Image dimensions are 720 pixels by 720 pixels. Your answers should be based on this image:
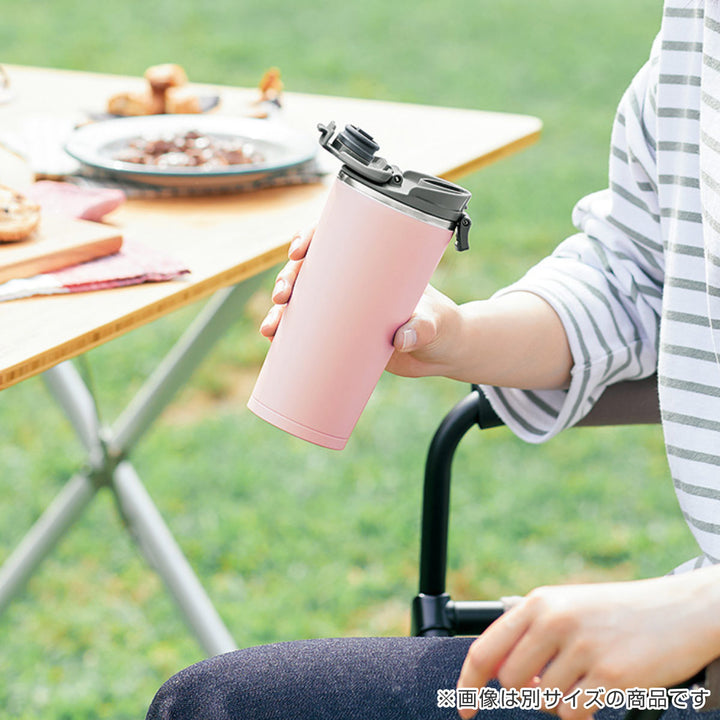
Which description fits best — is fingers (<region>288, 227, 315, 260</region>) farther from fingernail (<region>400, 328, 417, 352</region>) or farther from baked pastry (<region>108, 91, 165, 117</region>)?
baked pastry (<region>108, 91, 165, 117</region>)

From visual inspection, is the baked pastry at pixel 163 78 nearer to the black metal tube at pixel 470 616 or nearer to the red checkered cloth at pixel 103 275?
the red checkered cloth at pixel 103 275

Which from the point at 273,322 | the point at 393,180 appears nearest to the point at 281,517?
the point at 273,322

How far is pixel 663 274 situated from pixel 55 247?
0.55m

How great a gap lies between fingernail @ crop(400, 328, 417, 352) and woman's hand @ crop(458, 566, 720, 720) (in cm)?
22

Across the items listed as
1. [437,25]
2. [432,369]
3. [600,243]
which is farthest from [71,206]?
[437,25]

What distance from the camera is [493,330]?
0.95m

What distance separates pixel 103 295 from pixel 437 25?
548cm

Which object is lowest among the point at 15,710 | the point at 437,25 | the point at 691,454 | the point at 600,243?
the point at 15,710

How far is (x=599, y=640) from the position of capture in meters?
0.61

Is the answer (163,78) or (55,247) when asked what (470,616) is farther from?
(163,78)

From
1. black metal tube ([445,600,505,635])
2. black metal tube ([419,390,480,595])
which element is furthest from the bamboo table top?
black metal tube ([445,600,505,635])

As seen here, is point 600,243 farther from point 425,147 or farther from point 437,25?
point 437,25

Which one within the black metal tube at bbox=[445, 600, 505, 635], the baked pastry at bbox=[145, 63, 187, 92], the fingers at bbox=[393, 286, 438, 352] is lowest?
the black metal tube at bbox=[445, 600, 505, 635]

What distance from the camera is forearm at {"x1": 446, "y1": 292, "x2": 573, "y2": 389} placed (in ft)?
3.08
